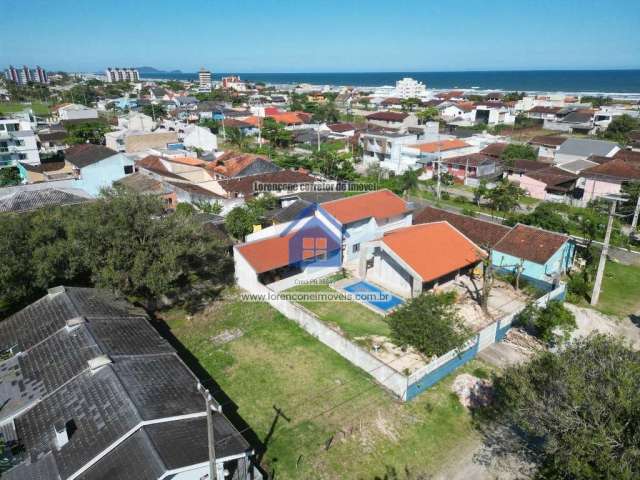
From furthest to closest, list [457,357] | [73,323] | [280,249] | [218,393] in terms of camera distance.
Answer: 1. [280,249]
2. [457,357]
3. [218,393]
4. [73,323]

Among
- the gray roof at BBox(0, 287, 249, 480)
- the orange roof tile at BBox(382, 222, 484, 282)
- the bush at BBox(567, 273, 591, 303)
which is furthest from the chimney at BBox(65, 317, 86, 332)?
the bush at BBox(567, 273, 591, 303)

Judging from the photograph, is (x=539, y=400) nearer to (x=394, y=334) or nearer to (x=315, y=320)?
(x=394, y=334)

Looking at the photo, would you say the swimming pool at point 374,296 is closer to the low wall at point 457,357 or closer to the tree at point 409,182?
the low wall at point 457,357

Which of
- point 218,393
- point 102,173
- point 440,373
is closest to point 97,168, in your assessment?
point 102,173

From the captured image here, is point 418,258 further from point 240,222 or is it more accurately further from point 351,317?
point 240,222

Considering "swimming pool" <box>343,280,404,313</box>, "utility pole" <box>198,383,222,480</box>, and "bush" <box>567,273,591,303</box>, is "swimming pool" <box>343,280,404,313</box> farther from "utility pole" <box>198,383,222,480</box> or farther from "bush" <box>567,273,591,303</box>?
"utility pole" <box>198,383,222,480</box>

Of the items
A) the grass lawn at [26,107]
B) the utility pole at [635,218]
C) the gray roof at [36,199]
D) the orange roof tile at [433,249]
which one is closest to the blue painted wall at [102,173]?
the gray roof at [36,199]

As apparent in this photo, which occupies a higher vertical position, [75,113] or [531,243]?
[75,113]
